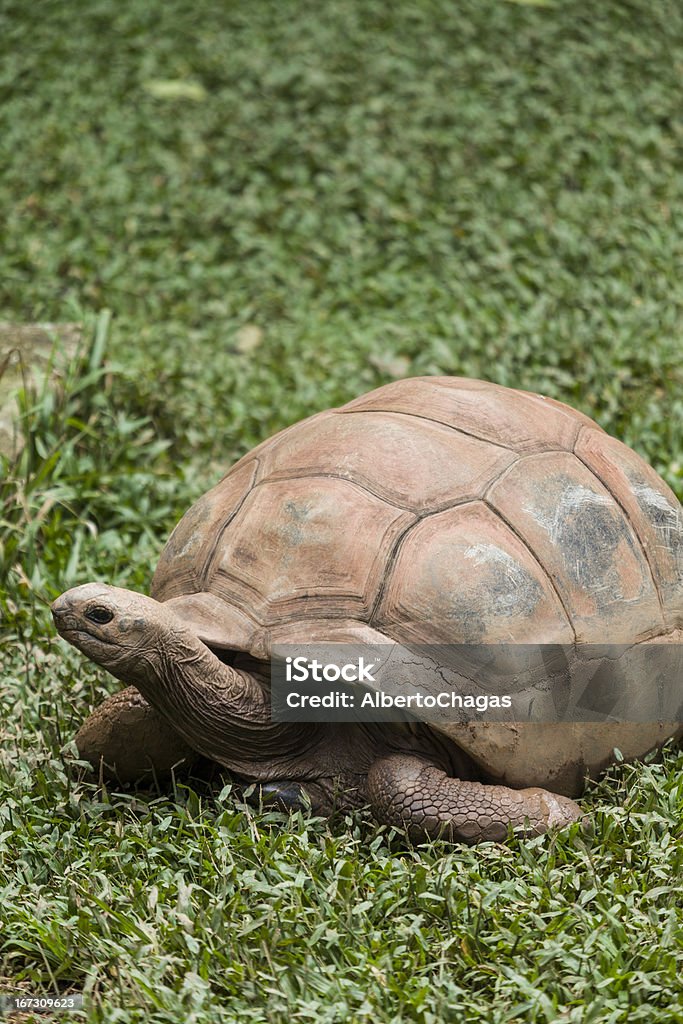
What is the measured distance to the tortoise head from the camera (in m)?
2.67

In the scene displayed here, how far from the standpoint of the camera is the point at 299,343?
5738 mm

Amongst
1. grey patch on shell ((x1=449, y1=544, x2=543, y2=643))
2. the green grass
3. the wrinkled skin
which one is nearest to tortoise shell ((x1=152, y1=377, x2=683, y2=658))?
grey patch on shell ((x1=449, y1=544, x2=543, y2=643))

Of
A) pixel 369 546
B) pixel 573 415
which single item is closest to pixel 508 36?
pixel 573 415

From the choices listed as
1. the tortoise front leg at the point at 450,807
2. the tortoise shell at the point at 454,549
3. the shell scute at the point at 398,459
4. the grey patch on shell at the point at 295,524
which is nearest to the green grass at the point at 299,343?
the tortoise front leg at the point at 450,807

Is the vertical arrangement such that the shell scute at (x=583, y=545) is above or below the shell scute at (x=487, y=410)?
below

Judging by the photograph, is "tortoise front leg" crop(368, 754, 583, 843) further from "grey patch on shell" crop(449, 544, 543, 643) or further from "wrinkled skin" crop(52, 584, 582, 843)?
"grey patch on shell" crop(449, 544, 543, 643)

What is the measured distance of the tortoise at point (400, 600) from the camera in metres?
2.72

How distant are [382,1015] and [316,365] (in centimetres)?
366

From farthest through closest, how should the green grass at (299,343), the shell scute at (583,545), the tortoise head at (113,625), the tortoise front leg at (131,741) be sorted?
1. the tortoise front leg at (131,741)
2. the shell scute at (583,545)
3. the tortoise head at (113,625)
4. the green grass at (299,343)

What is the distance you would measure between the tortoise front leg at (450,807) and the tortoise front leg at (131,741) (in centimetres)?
57

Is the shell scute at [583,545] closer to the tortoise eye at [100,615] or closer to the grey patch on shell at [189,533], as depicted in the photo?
the grey patch on shell at [189,533]

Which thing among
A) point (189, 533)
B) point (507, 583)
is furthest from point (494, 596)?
point (189, 533)

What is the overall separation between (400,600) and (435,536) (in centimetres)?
18

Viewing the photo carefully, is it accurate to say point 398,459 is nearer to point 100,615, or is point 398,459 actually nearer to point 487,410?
point 487,410
